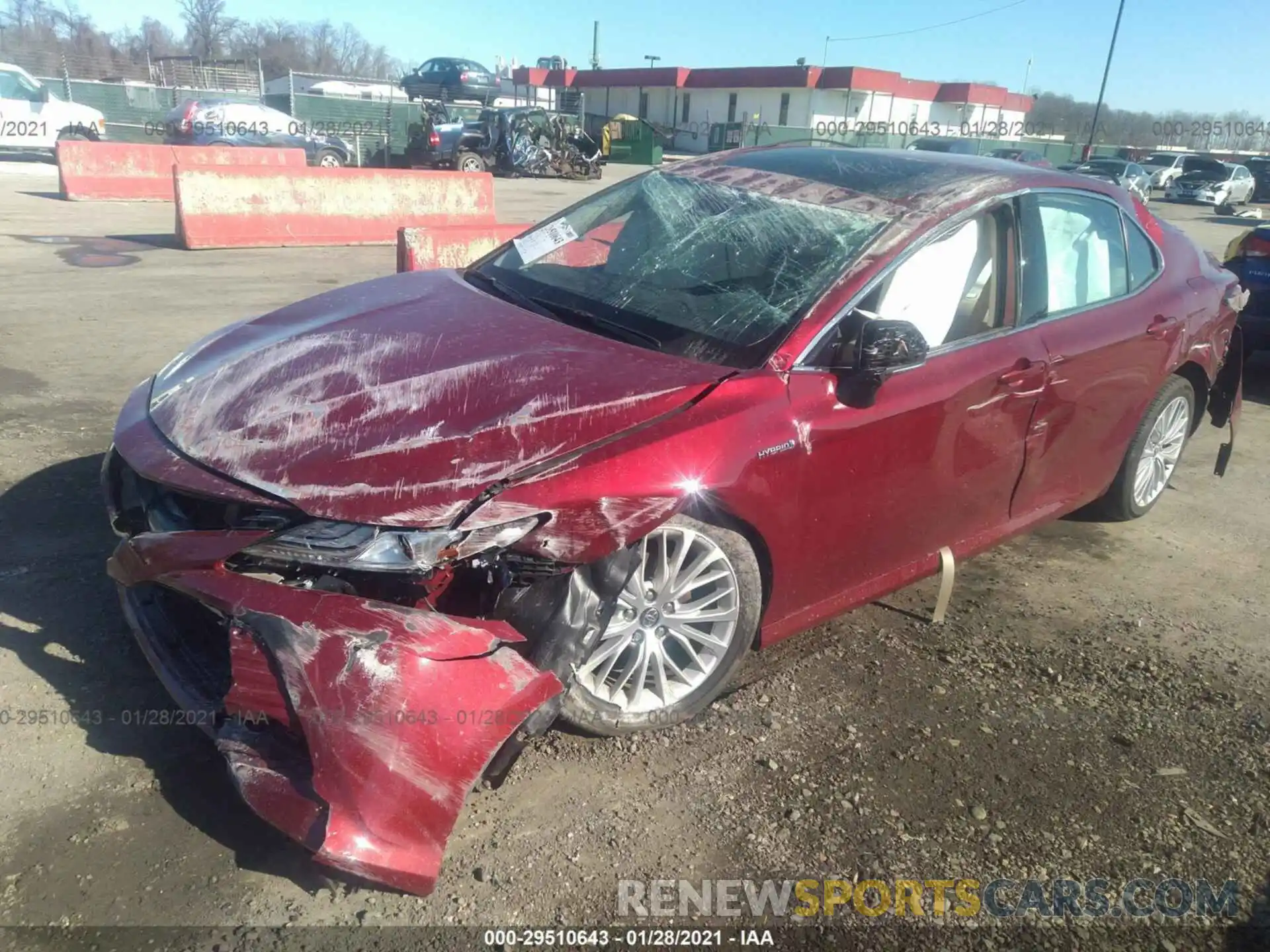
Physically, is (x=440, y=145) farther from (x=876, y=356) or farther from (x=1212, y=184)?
(x=1212, y=184)

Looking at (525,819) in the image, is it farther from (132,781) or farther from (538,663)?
(132,781)

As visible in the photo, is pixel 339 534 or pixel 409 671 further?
pixel 339 534

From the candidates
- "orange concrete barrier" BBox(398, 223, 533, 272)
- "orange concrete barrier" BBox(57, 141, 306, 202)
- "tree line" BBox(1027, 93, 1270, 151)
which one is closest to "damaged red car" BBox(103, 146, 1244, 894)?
"orange concrete barrier" BBox(398, 223, 533, 272)

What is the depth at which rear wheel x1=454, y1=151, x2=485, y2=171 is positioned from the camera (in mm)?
23562

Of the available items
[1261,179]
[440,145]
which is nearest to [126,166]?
[440,145]

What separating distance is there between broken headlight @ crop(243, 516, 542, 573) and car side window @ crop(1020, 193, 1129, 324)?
7.50 ft

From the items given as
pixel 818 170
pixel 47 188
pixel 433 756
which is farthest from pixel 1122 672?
pixel 47 188

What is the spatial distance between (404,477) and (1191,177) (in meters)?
35.6

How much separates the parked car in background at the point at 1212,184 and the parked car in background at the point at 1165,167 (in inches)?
37.3

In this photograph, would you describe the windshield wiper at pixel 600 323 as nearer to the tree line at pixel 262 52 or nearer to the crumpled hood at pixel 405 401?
the crumpled hood at pixel 405 401

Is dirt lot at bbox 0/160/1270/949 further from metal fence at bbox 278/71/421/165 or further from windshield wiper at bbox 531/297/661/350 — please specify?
metal fence at bbox 278/71/421/165

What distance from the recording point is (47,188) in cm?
1623

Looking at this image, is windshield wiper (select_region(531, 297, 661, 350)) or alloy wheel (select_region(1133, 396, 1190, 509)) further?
alloy wheel (select_region(1133, 396, 1190, 509))

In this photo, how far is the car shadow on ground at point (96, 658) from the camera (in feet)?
7.78
